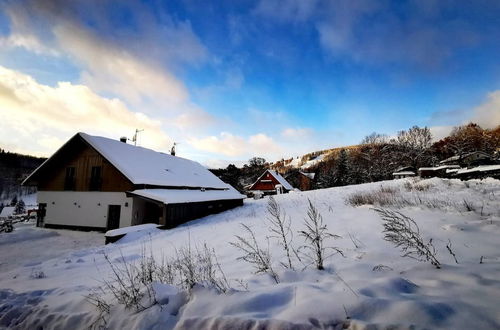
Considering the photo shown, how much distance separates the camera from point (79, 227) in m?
17.2

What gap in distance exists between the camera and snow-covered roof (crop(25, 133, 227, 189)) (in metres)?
16.6

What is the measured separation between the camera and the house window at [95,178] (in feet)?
56.7

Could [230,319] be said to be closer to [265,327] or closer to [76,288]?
[265,327]

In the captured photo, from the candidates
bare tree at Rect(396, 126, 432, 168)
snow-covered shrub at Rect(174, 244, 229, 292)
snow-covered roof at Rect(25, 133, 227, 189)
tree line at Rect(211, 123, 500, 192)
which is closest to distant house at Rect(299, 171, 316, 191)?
tree line at Rect(211, 123, 500, 192)

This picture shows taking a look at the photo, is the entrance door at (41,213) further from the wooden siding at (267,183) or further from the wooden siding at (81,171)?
the wooden siding at (267,183)

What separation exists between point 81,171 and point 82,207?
9.24 feet

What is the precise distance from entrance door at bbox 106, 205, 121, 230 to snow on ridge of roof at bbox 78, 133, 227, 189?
2.79 m

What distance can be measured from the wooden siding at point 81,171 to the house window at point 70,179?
248 millimetres

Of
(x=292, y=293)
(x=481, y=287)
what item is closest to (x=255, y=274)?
(x=292, y=293)

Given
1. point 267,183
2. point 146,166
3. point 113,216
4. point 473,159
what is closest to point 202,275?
point 113,216

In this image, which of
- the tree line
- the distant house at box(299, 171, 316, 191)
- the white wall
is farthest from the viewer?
the distant house at box(299, 171, 316, 191)

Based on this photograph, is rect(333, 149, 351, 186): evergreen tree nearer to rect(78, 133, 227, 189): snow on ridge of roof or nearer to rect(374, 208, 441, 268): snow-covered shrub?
rect(78, 133, 227, 189): snow on ridge of roof

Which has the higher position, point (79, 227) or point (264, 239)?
point (264, 239)

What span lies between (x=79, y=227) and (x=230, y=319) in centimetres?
1966
